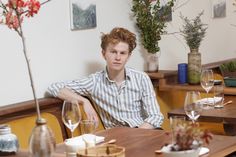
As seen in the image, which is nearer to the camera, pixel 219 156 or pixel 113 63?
pixel 219 156

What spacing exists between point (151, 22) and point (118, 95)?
954 millimetres

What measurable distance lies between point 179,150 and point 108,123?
1831 mm

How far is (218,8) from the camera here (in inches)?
221

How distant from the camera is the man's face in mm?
3637

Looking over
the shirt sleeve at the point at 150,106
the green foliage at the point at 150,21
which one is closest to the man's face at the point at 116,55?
the shirt sleeve at the point at 150,106

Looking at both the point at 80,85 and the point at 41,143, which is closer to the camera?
the point at 41,143

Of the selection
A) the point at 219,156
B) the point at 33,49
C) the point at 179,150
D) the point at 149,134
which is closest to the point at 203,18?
the point at 33,49

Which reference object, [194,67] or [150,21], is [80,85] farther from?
[194,67]

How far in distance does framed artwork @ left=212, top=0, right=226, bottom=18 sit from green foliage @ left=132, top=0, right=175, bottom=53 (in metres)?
1.12

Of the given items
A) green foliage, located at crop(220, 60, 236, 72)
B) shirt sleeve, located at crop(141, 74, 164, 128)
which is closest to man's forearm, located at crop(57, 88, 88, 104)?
shirt sleeve, located at crop(141, 74, 164, 128)

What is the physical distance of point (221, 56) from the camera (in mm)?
5777

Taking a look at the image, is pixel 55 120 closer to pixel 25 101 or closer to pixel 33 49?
pixel 25 101

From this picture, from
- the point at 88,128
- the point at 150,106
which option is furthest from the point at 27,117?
the point at 88,128

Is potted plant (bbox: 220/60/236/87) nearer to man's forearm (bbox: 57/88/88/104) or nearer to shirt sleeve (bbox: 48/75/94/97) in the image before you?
shirt sleeve (bbox: 48/75/94/97)
